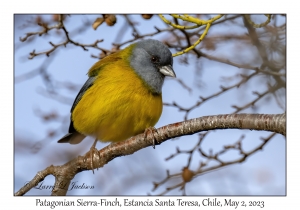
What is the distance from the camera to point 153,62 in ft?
14.2

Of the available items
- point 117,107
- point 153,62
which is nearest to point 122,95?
point 117,107

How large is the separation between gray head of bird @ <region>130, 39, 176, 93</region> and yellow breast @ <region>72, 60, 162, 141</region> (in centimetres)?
12

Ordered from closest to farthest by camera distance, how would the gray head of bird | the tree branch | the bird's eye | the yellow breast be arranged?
the tree branch → the yellow breast → the gray head of bird → the bird's eye

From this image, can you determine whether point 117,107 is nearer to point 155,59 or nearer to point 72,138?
point 155,59

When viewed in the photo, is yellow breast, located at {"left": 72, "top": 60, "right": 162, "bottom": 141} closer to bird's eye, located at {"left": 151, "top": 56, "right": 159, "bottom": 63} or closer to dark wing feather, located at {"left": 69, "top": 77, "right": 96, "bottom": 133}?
dark wing feather, located at {"left": 69, "top": 77, "right": 96, "bottom": 133}

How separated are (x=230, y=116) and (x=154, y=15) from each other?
164 cm

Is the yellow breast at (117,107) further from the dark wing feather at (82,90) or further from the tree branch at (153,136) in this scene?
the tree branch at (153,136)

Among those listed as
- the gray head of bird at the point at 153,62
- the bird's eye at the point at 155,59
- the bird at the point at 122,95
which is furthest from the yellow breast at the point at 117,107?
the bird's eye at the point at 155,59

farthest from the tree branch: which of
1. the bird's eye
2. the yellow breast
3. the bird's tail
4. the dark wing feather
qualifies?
the bird's eye

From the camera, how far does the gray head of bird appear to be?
4195 millimetres

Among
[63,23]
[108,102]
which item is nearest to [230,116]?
[108,102]
